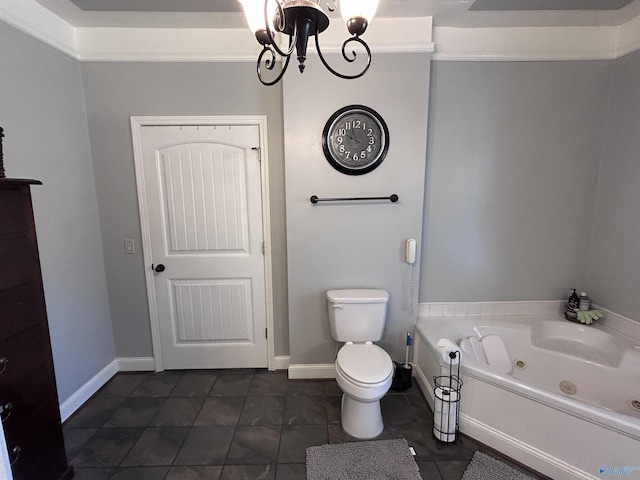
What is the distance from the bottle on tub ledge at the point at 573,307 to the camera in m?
2.30

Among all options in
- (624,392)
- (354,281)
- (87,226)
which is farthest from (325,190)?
(624,392)

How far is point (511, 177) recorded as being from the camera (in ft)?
7.49

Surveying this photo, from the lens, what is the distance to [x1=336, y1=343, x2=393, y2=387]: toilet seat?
1713 millimetres

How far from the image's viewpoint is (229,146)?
89.2 inches

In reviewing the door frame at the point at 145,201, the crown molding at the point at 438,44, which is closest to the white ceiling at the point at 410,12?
the crown molding at the point at 438,44

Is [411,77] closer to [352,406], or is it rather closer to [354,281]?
[354,281]

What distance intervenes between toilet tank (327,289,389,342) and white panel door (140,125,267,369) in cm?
65

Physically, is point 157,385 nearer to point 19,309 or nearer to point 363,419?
point 19,309

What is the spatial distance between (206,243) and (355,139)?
1384mm

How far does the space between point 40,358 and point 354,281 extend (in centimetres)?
181

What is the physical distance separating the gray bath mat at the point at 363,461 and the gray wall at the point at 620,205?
1.86 metres

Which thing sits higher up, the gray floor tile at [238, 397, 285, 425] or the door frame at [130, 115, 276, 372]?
the door frame at [130, 115, 276, 372]

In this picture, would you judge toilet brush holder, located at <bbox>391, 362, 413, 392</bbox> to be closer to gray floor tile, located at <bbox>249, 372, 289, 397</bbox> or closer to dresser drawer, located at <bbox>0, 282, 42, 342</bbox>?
gray floor tile, located at <bbox>249, 372, 289, 397</bbox>

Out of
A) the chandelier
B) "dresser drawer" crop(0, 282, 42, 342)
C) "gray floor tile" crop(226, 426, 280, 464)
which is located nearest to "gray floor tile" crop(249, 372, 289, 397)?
"gray floor tile" crop(226, 426, 280, 464)
